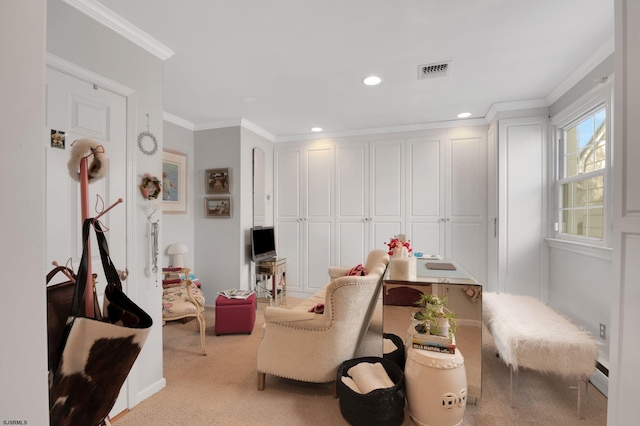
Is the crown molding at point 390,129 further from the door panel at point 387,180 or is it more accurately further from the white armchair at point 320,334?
the white armchair at point 320,334

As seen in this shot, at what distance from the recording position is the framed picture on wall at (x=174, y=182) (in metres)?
3.63

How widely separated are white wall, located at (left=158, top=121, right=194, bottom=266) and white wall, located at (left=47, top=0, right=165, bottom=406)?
167 centimetres

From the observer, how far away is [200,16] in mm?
1859

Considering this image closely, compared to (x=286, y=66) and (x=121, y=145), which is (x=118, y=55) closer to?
(x=121, y=145)

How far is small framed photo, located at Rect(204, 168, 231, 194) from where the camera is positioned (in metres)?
3.91

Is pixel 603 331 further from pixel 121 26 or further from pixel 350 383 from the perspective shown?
pixel 121 26

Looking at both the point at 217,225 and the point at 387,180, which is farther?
the point at 387,180

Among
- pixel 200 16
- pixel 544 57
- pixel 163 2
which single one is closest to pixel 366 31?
pixel 200 16

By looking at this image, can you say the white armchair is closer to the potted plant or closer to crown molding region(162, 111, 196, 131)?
the potted plant

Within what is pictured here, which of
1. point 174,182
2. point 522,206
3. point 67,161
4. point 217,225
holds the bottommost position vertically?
point 217,225

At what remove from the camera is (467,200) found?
12.9 ft

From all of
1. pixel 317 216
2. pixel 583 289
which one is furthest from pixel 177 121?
pixel 583 289

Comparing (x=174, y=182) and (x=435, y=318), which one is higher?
(x=174, y=182)

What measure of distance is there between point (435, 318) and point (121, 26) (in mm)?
2753
